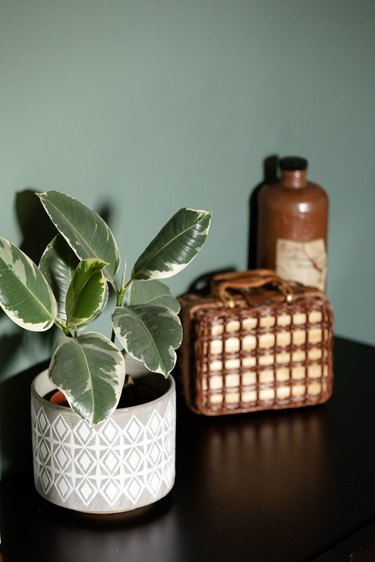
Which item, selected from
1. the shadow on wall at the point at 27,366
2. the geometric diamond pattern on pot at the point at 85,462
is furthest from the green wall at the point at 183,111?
the geometric diamond pattern on pot at the point at 85,462

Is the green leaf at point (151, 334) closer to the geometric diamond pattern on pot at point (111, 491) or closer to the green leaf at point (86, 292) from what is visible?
the green leaf at point (86, 292)

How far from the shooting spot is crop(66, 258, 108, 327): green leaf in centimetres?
118

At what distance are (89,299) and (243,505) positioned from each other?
384mm

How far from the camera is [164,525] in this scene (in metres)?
1.26

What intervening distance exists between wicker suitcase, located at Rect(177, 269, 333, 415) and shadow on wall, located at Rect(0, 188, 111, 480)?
240mm

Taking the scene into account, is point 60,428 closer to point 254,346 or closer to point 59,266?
point 59,266

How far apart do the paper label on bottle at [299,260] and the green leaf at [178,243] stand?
1.40 ft

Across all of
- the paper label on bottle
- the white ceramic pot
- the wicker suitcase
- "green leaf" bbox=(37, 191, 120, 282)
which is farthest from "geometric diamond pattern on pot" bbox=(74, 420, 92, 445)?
the paper label on bottle

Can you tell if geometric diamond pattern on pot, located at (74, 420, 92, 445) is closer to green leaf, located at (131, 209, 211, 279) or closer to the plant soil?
the plant soil

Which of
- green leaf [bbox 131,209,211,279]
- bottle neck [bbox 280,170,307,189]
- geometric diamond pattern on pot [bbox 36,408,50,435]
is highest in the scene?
bottle neck [bbox 280,170,307,189]

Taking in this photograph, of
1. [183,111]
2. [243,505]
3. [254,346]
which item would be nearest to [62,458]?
[243,505]

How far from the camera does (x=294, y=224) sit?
1.66 metres

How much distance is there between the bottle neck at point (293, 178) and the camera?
1.66 meters

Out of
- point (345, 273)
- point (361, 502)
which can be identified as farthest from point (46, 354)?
point (345, 273)
